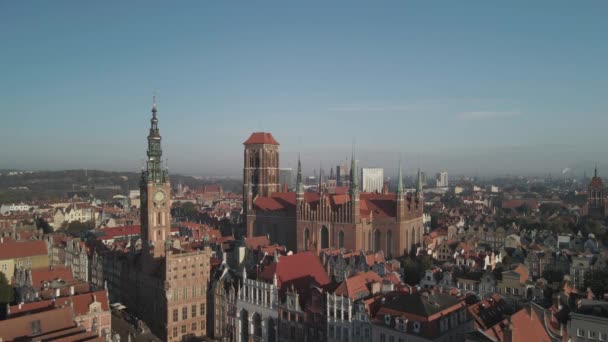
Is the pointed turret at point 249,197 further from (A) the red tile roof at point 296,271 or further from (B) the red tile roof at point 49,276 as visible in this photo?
(A) the red tile roof at point 296,271

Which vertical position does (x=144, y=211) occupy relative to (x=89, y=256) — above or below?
above

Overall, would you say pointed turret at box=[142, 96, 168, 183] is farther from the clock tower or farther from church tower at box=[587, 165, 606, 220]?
church tower at box=[587, 165, 606, 220]

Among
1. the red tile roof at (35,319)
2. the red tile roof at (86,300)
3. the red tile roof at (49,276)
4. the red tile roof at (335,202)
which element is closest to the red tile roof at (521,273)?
the red tile roof at (335,202)

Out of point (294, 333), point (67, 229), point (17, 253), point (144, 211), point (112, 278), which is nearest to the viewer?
point (294, 333)

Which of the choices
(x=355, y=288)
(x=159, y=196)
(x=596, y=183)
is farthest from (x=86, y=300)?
(x=596, y=183)

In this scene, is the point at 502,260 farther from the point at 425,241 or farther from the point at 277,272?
the point at 277,272

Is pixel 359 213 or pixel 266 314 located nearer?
pixel 266 314

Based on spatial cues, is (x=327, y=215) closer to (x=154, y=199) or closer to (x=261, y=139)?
(x=261, y=139)

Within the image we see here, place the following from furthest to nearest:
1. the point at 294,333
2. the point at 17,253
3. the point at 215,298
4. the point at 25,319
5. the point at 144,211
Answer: the point at 17,253 < the point at 144,211 < the point at 215,298 < the point at 294,333 < the point at 25,319

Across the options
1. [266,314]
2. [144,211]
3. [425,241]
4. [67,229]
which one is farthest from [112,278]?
[67,229]
